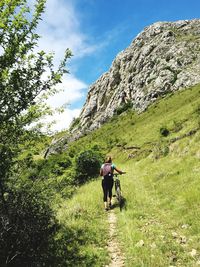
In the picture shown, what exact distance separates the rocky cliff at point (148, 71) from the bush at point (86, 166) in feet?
149

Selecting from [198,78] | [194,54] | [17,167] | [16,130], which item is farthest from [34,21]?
[194,54]

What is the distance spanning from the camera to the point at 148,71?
324 ft

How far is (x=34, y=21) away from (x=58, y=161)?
99.6 feet

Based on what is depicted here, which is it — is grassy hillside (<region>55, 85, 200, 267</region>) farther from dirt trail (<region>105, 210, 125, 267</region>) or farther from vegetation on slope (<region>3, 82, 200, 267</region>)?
dirt trail (<region>105, 210, 125, 267</region>)

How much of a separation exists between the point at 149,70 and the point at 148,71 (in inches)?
23.1

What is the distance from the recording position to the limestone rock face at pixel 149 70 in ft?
272

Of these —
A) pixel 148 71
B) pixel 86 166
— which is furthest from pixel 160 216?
pixel 148 71

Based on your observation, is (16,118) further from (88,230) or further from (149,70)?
(149,70)

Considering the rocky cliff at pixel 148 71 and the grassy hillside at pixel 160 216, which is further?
the rocky cliff at pixel 148 71

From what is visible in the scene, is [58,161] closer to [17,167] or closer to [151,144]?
[151,144]

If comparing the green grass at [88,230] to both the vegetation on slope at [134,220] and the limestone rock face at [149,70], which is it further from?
the limestone rock face at [149,70]

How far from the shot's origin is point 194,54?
89.9m

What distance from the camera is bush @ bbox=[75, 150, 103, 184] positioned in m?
33.0

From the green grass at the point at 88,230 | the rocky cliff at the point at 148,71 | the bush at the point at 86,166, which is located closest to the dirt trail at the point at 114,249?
the green grass at the point at 88,230
